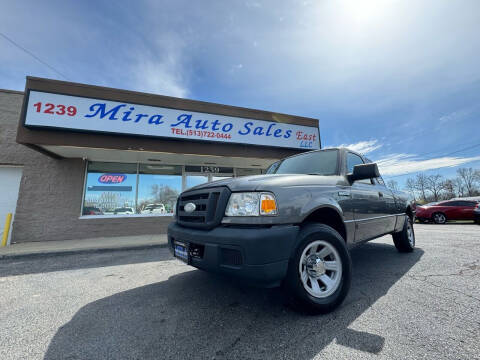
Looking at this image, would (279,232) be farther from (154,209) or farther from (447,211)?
(447,211)

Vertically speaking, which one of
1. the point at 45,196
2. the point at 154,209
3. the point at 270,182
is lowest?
the point at 154,209

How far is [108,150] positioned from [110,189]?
1.92 meters

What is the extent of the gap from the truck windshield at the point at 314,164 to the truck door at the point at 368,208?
30 cm

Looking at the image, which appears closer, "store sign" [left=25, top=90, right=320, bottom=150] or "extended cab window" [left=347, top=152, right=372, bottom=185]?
"extended cab window" [left=347, top=152, right=372, bottom=185]

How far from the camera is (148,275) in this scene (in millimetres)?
3486

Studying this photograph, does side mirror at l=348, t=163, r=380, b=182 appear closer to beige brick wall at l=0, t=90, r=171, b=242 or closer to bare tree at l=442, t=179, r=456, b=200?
beige brick wall at l=0, t=90, r=171, b=242

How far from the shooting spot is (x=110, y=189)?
26.3 ft

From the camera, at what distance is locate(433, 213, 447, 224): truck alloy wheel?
489 inches

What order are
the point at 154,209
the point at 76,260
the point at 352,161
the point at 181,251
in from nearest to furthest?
the point at 181,251, the point at 352,161, the point at 76,260, the point at 154,209

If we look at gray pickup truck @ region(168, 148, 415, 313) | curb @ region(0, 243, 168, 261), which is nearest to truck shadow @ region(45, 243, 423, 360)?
gray pickup truck @ region(168, 148, 415, 313)

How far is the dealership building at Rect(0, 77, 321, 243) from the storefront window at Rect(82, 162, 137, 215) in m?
0.03

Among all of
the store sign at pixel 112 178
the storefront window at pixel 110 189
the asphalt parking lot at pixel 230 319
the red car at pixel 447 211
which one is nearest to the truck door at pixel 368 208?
the asphalt parking lot at pixel 230 319

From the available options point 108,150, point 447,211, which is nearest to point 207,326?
point 108,150

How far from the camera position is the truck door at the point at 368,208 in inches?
113
